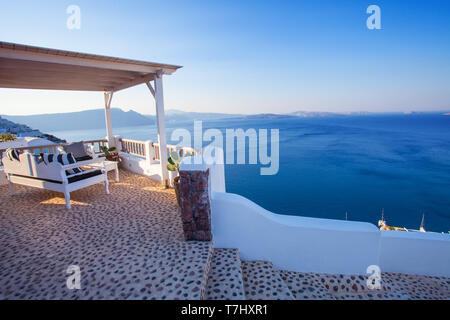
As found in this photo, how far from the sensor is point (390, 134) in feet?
196

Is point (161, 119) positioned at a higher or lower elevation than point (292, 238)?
higher

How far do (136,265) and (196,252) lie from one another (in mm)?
678

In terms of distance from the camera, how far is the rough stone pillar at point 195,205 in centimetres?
256

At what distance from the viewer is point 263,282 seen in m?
2.44

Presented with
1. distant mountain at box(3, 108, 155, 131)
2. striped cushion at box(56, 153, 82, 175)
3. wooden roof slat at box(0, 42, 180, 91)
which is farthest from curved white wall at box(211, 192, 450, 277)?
distant mountain at box(3, 108, 155, 131)

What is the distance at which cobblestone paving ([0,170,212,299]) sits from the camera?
1948mm

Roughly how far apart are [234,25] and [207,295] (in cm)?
1321

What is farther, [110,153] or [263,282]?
[110,153]

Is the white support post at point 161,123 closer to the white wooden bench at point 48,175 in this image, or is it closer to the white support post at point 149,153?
the white support post at point 149,153

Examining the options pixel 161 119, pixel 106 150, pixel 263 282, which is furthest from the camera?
pixel 106 150

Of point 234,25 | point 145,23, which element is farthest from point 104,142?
point 234,25

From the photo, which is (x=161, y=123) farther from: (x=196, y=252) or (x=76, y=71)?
(x=196, y=252)

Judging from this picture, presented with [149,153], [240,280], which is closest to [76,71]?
[149,153]
